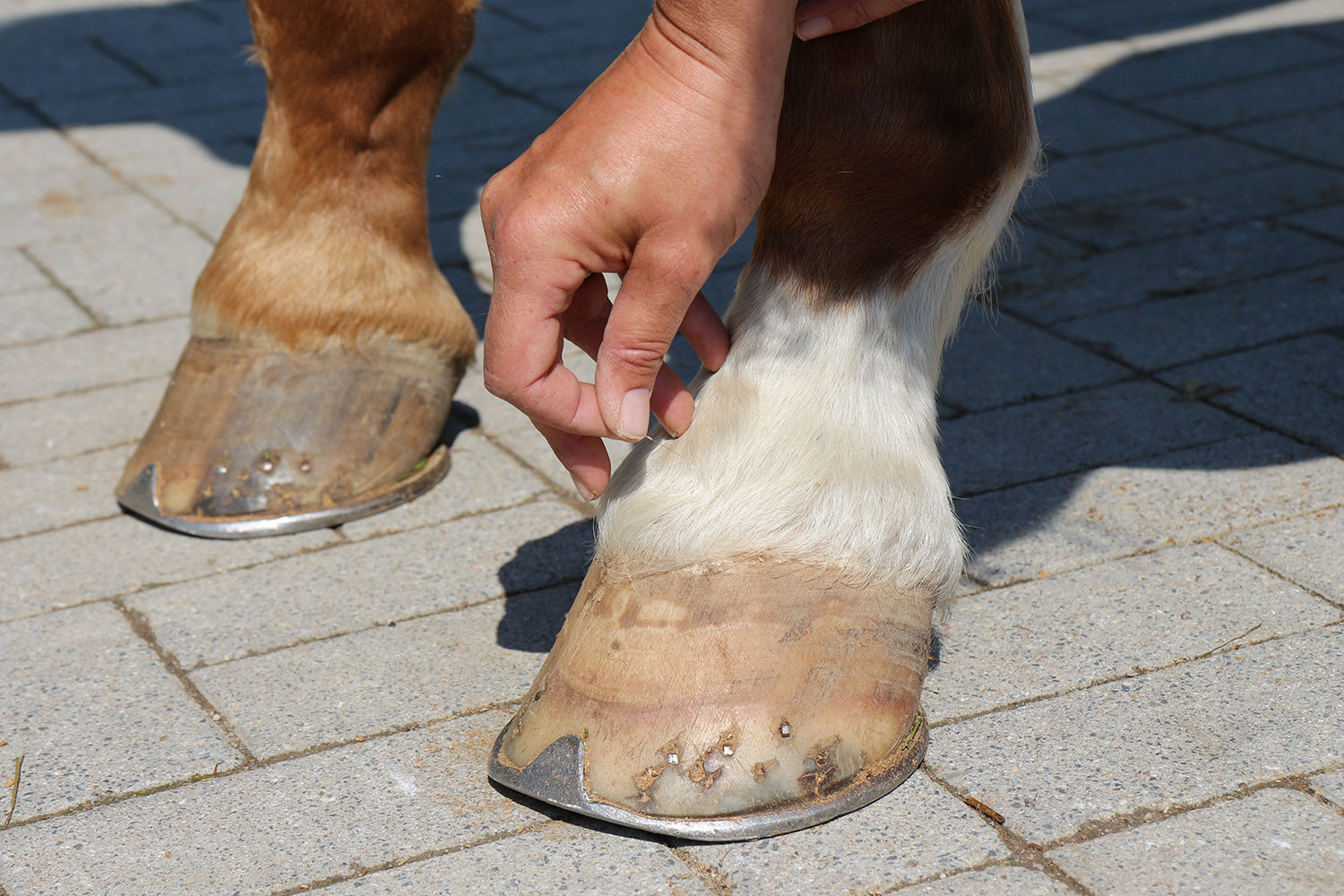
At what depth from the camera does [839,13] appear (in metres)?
1.35

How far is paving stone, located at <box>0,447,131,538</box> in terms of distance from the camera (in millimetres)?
2154

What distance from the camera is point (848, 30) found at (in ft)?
4.55

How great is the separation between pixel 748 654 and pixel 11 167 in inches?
121

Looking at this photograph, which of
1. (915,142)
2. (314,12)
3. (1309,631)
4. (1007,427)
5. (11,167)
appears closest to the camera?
(915,142)

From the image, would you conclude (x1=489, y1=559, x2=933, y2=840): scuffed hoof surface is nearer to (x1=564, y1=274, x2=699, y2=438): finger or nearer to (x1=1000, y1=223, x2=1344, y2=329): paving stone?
(x1=564, y1=274, x2=699, y2=438): finger

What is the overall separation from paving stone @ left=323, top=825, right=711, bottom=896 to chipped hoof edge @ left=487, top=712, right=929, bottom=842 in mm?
28

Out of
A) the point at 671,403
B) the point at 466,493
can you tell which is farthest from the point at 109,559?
the point at 671,403

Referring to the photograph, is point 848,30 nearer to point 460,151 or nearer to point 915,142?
point 915,142

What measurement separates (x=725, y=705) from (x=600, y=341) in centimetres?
38

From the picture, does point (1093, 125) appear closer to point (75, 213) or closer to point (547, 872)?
point (75, 213)

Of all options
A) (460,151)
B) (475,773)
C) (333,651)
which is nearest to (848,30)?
(475,773)

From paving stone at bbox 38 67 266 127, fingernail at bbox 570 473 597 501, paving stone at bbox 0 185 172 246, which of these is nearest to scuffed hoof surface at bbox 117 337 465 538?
fingernail at bbox 570 473 597 501

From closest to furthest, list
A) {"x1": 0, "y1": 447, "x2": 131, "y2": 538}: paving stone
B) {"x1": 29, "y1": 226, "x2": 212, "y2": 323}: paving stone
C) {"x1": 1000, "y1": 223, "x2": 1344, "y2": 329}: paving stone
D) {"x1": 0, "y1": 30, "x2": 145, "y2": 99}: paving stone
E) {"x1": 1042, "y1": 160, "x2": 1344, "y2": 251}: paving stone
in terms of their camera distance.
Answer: {"x1": 0, "y1": 447, "x2": 131, "y2": 538}: paving stone → {"x1": 1000, "y1": 223, "x2": 1344, "y2": 329}: paving stone → {"x1": 29, "y1": 226, "x2": 212, "y2": 323}: paving stone → {"x1": 1042, "y1": 160, "x2": 1344, "y2": 251}: paving stone → {"x1": 0, "y1": 30, "x2": 145, "y2": 99}: paving stone

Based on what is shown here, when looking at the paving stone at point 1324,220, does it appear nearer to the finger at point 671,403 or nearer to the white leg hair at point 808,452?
the white leg hair at point 808,452
